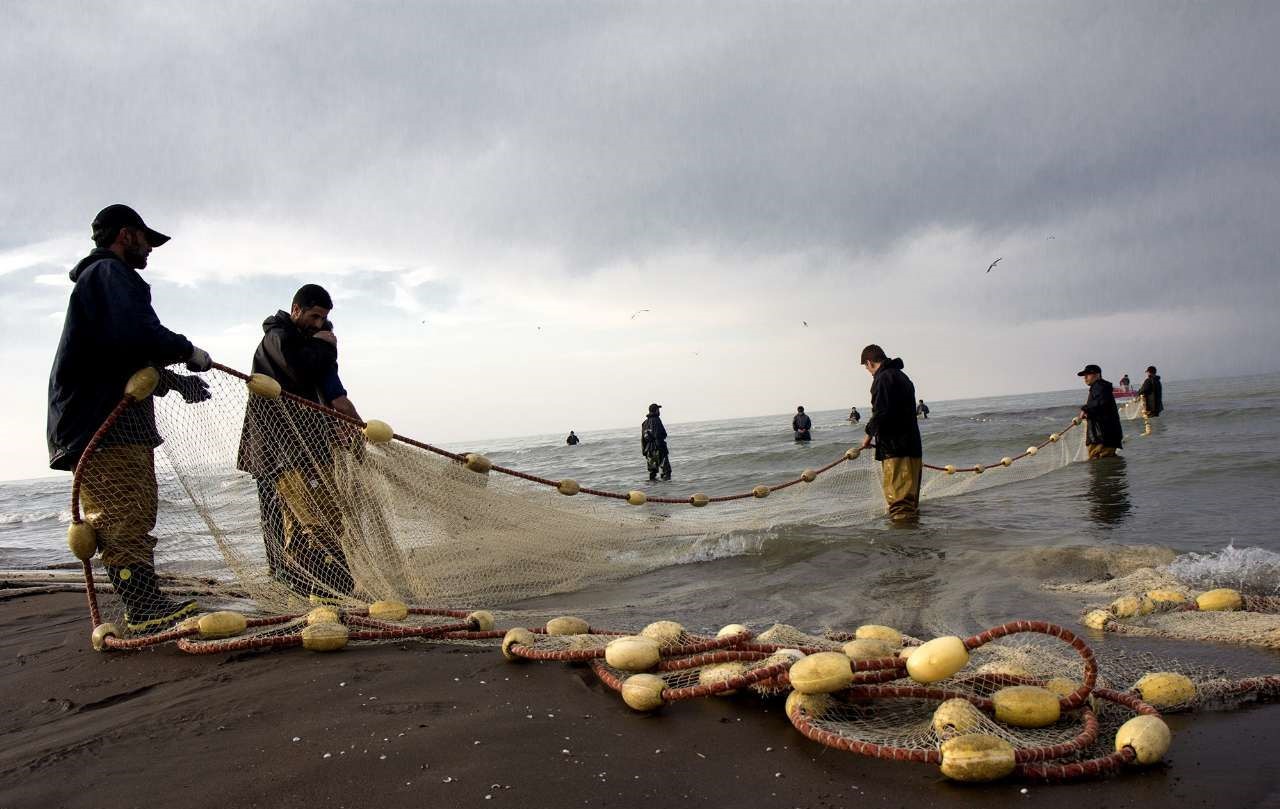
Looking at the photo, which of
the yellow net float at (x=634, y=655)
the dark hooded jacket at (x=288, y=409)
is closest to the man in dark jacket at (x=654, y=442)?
the dark hooded jacket at (x=288, y=409)

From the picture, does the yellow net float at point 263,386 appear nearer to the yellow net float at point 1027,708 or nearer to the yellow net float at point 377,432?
the yellow net float at point 377,432

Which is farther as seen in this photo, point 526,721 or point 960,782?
point 526,721

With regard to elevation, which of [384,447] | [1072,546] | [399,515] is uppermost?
[384,447]

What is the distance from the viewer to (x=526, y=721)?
218 cm

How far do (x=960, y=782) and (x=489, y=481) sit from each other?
10.4 feet

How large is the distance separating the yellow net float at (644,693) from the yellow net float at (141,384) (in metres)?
2.60

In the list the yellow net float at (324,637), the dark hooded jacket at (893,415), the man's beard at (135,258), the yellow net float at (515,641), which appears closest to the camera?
the yellow net float at (515,641)

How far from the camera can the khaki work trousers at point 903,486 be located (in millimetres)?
7828

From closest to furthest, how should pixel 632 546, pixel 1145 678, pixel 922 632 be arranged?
1. pixel 1145 678
2. pixel 922 632
3. pixel 632 546

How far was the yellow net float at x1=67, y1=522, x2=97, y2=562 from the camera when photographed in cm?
314

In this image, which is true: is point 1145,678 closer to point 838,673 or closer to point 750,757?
point 838,673

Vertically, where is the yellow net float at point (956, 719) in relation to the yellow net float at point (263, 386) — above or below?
below

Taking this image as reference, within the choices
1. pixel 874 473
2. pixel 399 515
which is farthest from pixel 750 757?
pixel 874 473

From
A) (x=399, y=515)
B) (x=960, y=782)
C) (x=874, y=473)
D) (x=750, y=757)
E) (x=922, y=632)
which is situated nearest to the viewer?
(x=960, y=782)
